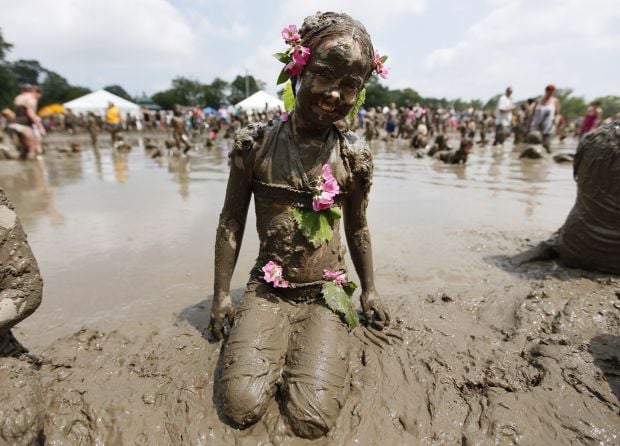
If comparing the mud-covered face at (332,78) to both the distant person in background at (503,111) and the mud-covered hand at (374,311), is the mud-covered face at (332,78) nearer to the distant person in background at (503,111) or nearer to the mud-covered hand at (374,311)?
the mud-covered hand at (374,311)

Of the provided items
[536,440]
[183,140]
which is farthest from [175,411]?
[183,140]

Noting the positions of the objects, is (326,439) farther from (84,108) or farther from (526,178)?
(84,108)

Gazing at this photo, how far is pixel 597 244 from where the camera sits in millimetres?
2969

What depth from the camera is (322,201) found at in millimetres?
2008

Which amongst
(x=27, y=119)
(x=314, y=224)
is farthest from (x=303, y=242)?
(x=27, y=119)

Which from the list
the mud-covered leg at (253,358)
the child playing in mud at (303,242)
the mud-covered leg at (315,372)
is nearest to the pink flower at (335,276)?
the child playing in mud at (303,242)

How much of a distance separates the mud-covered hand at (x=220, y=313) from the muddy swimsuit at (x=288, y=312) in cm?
14

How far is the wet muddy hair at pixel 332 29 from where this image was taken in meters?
1.82

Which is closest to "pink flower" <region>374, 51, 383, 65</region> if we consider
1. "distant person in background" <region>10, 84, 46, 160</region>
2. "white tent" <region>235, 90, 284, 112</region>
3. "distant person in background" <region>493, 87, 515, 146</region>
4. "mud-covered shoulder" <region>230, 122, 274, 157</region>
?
"mud-covered shoulder" <region>230, 122, 274, 157</region>

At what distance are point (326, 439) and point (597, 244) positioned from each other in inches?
105

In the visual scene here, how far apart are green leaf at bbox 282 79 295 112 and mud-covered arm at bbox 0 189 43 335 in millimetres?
1438

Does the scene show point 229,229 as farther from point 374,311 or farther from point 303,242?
point 374,311

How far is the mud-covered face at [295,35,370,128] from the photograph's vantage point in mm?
1779

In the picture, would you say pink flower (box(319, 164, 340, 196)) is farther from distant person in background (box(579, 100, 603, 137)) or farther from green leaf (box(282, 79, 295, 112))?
distant person in background (box(579, 100, 603, 137))
